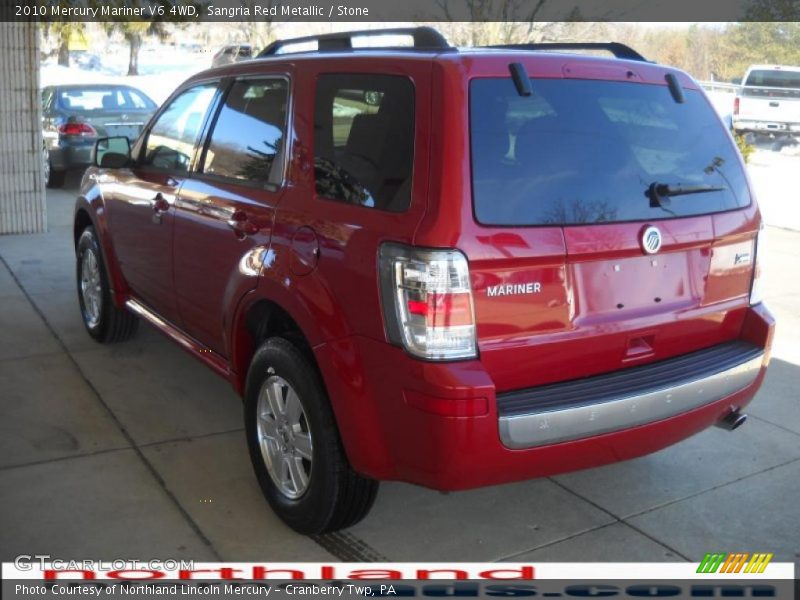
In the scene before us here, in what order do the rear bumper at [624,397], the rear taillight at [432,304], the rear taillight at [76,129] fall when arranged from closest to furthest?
the rear taillight at [432,304], the rear bumper at [624,397], the rear taillight at [76,129]

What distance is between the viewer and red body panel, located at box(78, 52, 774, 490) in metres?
3.03

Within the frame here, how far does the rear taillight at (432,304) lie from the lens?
2.99 m

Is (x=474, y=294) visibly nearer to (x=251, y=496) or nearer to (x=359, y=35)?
(x=359, y=35)

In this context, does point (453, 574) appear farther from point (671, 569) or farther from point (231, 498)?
point (231, 498)

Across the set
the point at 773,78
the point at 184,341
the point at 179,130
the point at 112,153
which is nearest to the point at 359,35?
the point at 179,130

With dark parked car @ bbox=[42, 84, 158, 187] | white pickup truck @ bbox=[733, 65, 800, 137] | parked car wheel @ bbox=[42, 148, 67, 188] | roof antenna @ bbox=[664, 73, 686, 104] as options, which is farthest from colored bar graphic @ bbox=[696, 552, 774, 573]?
white pickup truck @ bbox=[733, 65, 800, 137]

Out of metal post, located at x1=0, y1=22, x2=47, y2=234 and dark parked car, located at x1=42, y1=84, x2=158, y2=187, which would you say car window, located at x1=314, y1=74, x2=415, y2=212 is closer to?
metal post, located at x1=0, y1=22, x2=47, y2=234

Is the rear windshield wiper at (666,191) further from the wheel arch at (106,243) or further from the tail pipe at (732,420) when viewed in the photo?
the wheel arch at (106,243)

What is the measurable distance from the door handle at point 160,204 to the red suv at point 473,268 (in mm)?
709

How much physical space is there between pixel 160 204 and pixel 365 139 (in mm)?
1840

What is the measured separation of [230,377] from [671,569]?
6.84ft

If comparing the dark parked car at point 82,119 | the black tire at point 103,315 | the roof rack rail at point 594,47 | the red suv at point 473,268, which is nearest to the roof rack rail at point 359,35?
the red suv at point 473,268

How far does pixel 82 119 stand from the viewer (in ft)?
43.8

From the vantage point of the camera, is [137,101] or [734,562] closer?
[734,562]
